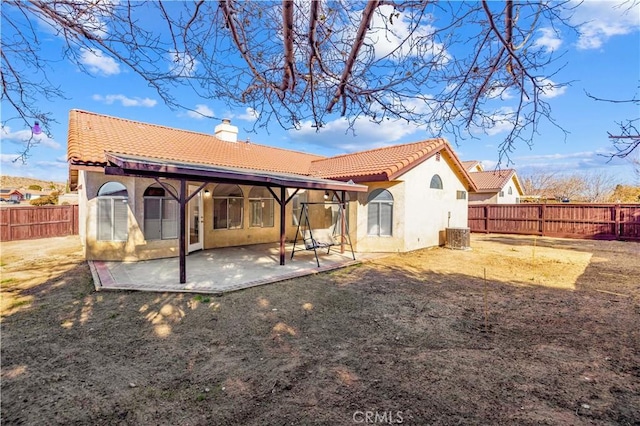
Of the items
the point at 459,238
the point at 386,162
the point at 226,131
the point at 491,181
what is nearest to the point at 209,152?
the point at 226,131

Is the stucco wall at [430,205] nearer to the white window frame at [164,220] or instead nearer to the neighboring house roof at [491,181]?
the white window frame at [164,220]

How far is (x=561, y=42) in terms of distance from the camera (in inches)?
→ 127

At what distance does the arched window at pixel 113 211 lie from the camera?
380 inches

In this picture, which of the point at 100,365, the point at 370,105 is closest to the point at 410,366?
the point at 370,105

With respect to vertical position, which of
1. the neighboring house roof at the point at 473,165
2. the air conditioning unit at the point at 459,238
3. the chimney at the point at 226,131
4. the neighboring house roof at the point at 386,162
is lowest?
the air conditioning unit at the point at 459,238

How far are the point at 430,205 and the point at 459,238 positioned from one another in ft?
5.93

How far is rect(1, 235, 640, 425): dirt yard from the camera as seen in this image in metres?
2.96

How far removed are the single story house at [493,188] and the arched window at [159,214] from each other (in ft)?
75.1

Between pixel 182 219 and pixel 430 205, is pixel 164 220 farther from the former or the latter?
pixel 430 205

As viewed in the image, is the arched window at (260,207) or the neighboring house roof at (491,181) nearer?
the arched window at (260,207)

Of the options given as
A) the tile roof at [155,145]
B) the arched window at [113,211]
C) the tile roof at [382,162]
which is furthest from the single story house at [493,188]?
the arched window at [113,211]

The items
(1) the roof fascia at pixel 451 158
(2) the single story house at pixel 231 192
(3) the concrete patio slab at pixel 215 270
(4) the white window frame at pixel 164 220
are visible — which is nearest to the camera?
(3) the concrete patio slab at pixel 215 270

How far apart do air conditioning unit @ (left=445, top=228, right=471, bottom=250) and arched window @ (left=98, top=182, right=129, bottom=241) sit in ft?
39.9

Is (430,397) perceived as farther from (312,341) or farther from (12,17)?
(12,17)
